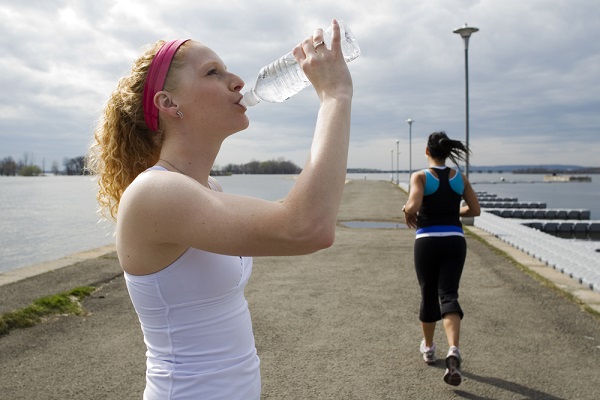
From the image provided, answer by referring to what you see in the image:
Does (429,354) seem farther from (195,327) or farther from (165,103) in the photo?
(165,103)

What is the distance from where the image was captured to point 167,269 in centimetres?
149

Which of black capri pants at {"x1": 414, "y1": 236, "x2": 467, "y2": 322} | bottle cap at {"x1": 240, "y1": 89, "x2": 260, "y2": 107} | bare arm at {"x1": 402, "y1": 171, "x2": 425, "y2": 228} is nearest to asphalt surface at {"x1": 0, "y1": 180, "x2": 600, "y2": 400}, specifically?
black capri pants at {"x1": 414, "y1": 236, "x2": 467, "y2": 322}

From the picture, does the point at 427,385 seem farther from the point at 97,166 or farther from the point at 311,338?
the point at 97,166

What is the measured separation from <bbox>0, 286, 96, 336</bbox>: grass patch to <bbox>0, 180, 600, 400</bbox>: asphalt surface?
13 centimetres

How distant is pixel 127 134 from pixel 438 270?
3734 millimetres

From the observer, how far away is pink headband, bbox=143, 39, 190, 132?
1.62m

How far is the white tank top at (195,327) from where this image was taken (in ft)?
4.95

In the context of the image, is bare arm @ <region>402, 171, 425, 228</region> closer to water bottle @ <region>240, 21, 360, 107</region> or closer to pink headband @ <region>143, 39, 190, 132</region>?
water bottle @ <region>240, 21, 360, 107</region>

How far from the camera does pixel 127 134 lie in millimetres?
1763

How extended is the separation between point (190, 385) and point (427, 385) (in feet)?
10.9

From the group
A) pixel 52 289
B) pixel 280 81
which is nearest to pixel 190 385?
pixel 280 81

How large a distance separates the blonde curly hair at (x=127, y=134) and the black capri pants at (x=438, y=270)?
3.52m

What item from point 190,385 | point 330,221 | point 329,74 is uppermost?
point 329,74

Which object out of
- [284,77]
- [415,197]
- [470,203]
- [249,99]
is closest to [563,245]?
[470,203]
